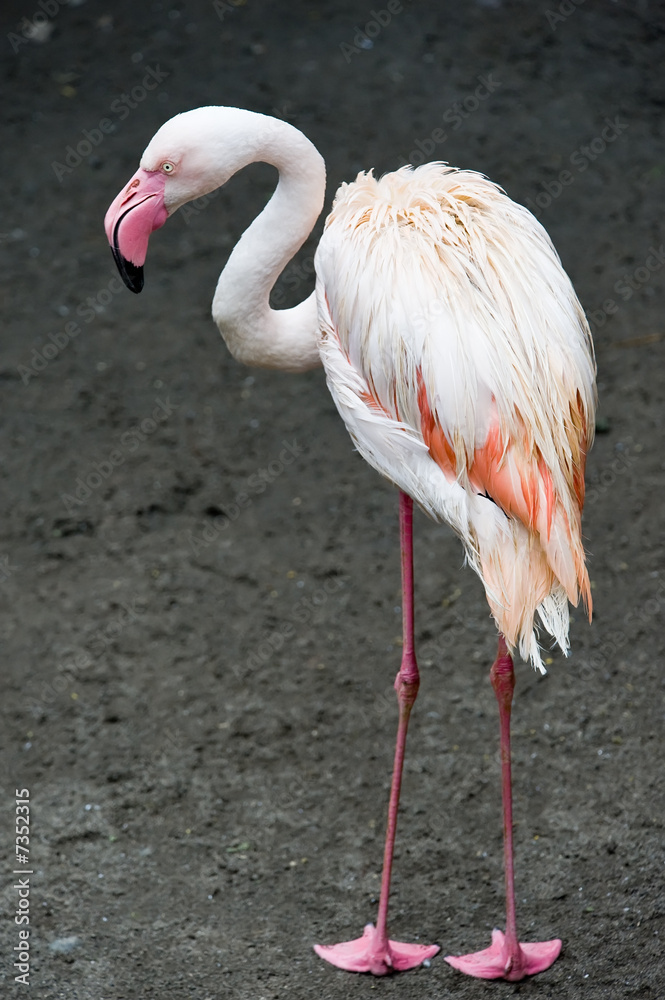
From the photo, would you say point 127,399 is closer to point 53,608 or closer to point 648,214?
point 53,608

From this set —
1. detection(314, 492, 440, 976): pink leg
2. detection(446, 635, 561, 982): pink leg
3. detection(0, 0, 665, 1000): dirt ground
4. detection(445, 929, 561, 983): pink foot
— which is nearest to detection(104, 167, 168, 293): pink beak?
detection(314, 492, 440, 976): pink leg

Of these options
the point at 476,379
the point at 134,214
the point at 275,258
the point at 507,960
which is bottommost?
the point at 507,960

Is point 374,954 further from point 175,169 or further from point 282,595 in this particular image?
point 175,169

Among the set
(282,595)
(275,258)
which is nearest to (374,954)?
(282,595)

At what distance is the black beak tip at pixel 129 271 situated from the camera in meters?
3.08

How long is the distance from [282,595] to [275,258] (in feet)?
5.94

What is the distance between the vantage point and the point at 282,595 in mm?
4598

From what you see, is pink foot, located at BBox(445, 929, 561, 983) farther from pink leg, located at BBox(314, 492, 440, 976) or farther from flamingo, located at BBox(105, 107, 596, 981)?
pink leg, located at BBox(314, 492, 440, 976)

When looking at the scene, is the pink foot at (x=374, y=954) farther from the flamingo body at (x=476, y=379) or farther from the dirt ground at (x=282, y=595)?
the flamingo body at (x=476, y=379)

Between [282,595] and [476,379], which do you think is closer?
[476,379]

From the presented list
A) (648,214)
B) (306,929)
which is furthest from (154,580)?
(648,214)

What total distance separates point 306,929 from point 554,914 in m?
0.79

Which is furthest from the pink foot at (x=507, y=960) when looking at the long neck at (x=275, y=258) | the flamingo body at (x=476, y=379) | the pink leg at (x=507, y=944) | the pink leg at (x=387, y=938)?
the long neck at (x=275, y=258)

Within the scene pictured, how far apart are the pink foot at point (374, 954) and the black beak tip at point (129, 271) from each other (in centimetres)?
207
